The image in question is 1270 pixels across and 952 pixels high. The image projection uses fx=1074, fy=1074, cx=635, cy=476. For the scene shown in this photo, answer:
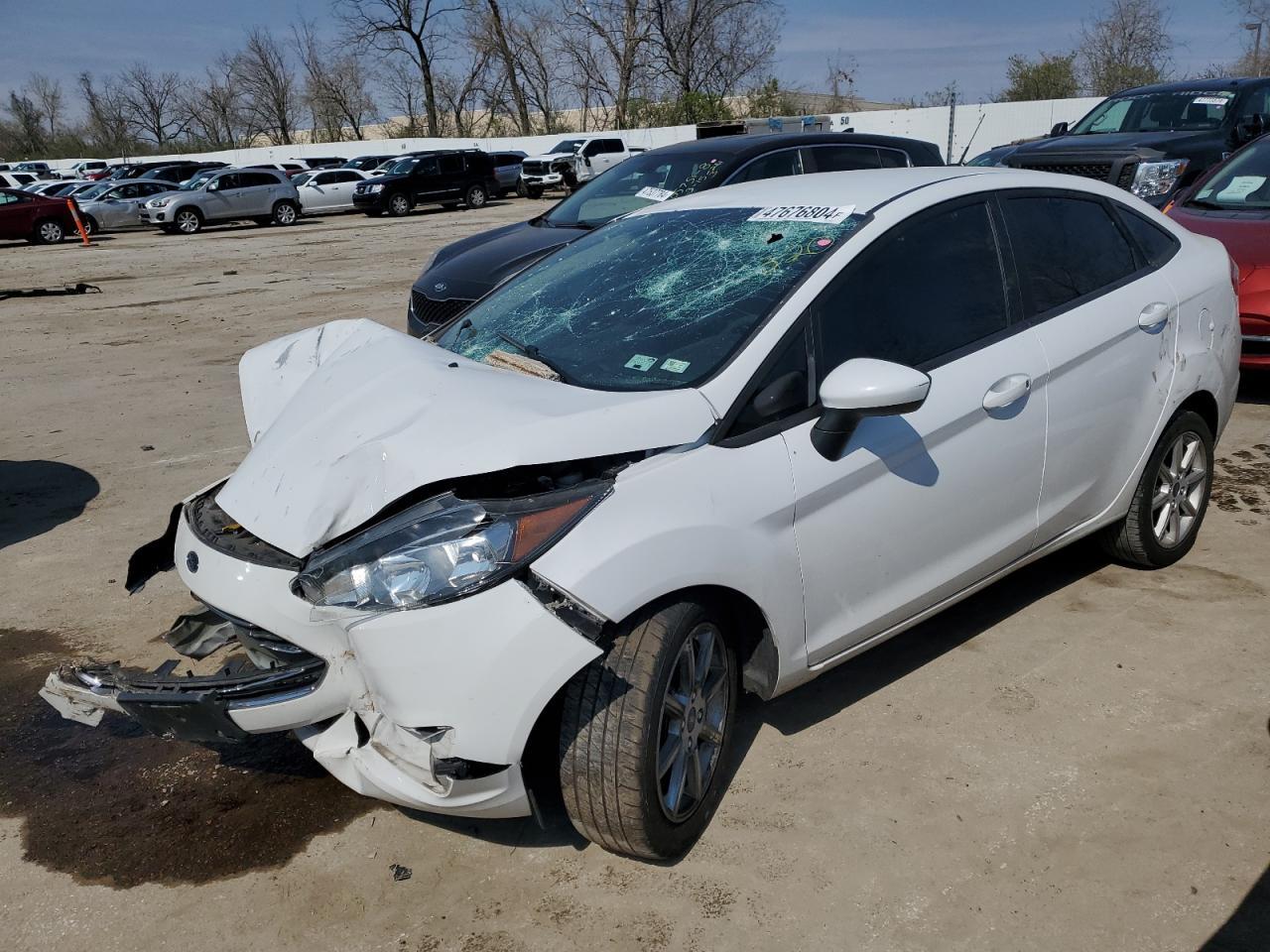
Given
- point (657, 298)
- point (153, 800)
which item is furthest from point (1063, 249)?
point (153, 800)

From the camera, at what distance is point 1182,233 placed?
176 inches

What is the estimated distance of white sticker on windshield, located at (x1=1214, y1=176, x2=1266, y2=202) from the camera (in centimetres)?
746

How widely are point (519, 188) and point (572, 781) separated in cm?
3479

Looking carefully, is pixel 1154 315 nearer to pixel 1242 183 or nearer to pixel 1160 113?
pixel 1242 183

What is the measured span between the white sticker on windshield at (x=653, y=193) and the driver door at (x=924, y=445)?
4615mm

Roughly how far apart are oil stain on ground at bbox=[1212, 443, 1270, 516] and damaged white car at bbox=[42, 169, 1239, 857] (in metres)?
1.48

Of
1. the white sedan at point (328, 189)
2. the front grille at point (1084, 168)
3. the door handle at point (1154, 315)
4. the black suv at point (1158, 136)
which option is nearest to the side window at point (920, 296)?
the door handle at point (1154, 315)

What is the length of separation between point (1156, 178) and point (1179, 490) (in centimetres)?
685

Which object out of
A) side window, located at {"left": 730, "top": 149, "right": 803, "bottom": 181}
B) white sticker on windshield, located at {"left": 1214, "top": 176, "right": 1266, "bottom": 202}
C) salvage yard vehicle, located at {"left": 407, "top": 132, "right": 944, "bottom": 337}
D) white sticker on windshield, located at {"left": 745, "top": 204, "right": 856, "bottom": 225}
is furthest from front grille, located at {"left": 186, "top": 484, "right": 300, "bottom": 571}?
white sticker on windshield, located at {"left": 1214, "top": 176, "right": 1266, "bottom": 202}

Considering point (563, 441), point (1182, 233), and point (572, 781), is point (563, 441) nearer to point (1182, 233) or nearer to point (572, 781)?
point (572, 781)

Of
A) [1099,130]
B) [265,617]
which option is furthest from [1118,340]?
[1099,130]

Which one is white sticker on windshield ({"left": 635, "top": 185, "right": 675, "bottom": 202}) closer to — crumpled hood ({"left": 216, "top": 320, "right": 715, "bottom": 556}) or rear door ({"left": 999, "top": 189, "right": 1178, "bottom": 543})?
rear door ({"left": 999, "top": 189, "right": 1178, "bottom": 543})

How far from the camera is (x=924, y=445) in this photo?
3.19m

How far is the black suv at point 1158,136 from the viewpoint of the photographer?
10.1 meters
